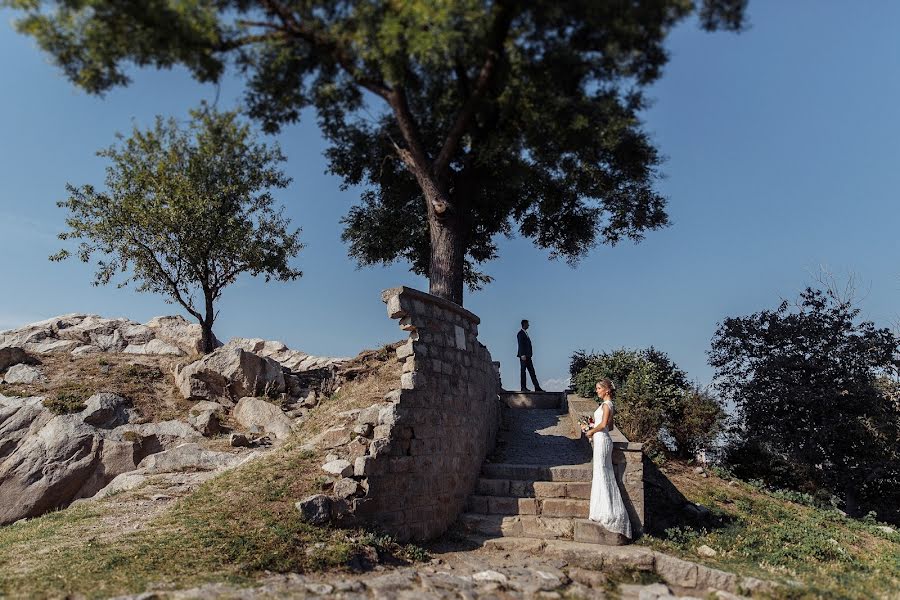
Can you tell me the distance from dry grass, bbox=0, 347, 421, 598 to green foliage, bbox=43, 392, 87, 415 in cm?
437

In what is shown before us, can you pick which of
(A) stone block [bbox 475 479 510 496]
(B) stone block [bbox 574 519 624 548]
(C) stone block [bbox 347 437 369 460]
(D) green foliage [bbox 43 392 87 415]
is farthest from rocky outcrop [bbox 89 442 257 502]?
(B) stone block [bbox 574 519 624 548]

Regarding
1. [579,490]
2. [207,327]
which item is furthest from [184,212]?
[579,490]

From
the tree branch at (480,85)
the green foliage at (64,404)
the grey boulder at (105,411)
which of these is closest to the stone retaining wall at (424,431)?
the tree branch at (480,85)

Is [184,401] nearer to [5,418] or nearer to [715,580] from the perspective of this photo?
[5,418]

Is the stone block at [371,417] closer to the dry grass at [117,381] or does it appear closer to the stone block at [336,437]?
the stone block at [336,437]

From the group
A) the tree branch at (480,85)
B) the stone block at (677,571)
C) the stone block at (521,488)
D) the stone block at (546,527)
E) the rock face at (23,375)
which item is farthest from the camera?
the rock face at (23,375)

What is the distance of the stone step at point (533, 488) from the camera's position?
28.7 feet

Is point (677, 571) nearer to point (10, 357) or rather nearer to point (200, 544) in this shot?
point (200, 544)

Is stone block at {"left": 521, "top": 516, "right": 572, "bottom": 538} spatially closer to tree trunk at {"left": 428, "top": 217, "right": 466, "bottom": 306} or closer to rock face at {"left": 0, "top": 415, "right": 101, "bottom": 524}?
tree trunk at {"left": 428, "top": 217, "right": 466, "bottom": 306}

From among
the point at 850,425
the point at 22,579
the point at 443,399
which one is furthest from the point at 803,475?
the point at 22,579

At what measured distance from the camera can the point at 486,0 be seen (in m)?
6.85

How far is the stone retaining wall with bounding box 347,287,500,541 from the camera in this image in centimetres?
745

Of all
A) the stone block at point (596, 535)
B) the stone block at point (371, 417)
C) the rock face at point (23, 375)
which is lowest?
the stone block at point (596, 535)

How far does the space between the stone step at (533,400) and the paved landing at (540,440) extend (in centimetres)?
51
